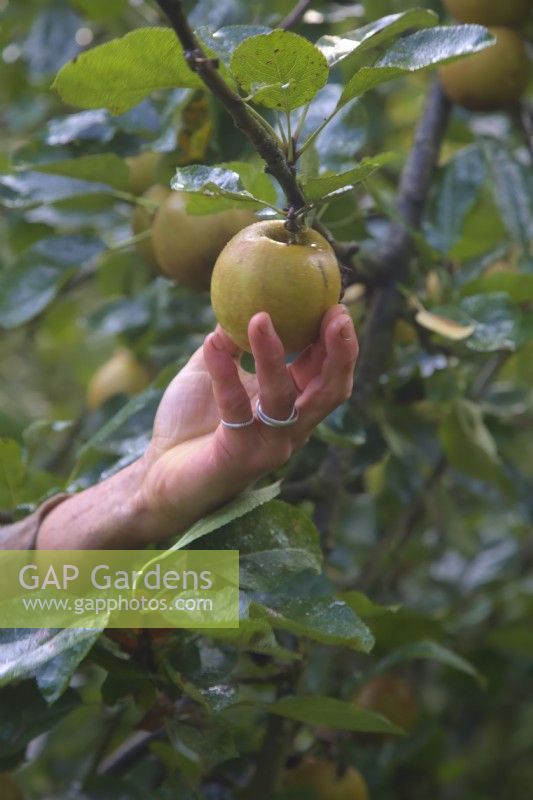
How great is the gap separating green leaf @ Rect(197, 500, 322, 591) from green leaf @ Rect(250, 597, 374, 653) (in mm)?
25

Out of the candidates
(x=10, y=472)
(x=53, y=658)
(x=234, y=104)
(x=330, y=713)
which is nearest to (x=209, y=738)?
(x=330, y=713)

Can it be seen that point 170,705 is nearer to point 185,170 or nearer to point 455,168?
point 185,170

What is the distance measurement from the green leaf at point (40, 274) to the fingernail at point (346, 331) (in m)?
0.68

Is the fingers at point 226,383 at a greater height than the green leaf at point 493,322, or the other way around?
the fingers at point 226,383

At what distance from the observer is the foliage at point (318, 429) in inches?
30.9

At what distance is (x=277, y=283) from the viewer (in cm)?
71

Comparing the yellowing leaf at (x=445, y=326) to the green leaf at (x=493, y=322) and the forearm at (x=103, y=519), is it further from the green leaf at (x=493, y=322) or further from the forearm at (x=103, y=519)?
the forearm at (x=103, y=519)

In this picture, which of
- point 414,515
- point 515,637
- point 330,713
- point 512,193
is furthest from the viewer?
point 515,637

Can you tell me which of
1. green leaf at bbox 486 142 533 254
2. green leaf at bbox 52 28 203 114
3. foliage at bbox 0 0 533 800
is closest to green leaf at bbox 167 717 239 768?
foliage at bbox 0 0 533 800

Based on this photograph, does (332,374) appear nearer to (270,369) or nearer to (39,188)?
(270,369)

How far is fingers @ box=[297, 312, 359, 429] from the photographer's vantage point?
712mm

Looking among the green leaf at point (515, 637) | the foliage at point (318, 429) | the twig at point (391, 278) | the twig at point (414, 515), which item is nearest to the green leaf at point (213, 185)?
the foliage at point (318, 429)

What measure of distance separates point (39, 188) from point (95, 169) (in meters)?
0.11

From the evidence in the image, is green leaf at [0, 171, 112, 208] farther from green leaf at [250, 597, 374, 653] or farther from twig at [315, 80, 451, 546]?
green leaf at [250, 597, 374, 653]
